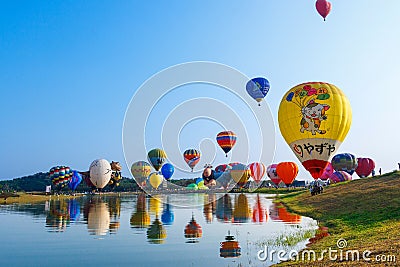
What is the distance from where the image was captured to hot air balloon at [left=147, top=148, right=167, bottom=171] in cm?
9262

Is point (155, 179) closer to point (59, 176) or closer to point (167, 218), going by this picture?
point (59, 176)

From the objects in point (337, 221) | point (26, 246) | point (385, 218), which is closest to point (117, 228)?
point (26, 246)

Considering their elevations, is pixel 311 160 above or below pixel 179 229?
above

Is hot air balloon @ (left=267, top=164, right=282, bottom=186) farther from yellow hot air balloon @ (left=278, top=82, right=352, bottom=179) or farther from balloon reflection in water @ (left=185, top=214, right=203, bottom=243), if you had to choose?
balloon reflection in water @ (left=185, top=214, right=203, bottom=243)

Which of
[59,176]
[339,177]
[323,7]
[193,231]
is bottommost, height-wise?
[193,231]

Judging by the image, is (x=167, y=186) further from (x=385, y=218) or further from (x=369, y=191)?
(x=385, y=218)

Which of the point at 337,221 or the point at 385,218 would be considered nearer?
the point at 385,218

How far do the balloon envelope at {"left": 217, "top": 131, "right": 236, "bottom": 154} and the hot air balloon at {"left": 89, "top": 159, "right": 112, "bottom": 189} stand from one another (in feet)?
77.1

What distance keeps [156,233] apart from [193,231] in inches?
85.0

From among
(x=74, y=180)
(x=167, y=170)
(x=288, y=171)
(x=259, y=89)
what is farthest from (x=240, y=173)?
(x=259, y=89)

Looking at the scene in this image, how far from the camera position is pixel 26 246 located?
54.4ft

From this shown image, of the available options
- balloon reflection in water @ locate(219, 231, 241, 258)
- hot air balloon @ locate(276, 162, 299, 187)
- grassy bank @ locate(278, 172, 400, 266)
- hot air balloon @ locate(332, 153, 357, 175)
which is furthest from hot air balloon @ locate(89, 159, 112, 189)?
balloon reflection in water @ locate(219, 231, 241, 258)

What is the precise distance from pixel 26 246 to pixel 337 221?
16517 mm

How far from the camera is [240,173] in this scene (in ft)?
296
